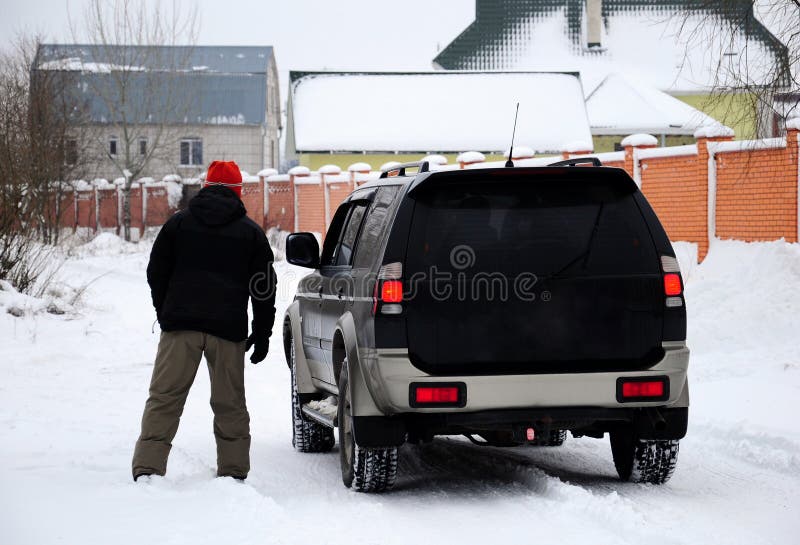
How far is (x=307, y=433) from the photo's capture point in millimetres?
9234

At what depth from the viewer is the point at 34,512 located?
6.53 m

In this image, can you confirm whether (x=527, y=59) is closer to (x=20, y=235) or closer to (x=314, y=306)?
(x=20, y=235)

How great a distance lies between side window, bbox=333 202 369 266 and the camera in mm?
8344

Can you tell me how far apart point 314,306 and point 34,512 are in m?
2.83

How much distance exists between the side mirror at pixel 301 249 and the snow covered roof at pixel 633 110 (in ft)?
135

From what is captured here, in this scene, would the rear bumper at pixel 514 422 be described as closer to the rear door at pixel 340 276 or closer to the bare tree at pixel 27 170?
the rear door at pixel 340 276

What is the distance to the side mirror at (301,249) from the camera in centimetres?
860

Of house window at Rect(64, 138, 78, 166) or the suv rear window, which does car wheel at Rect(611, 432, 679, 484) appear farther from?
house window at Rect(64, 138, 78, 166)

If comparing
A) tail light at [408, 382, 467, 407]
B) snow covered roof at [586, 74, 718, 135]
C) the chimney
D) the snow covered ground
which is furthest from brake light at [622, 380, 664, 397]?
the chimney

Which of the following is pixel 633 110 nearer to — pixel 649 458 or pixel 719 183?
pixel 719 183

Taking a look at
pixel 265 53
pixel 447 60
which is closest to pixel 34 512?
pixel 447 60

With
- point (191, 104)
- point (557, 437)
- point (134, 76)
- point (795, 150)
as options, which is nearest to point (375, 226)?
point (557, 437)

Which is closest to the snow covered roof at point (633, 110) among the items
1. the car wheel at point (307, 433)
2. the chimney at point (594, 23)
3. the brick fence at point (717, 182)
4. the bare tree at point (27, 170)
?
the chimney at point (594, 23)

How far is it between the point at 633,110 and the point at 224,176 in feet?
151
